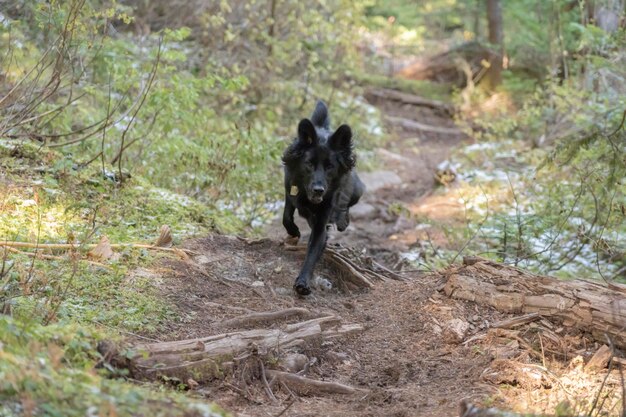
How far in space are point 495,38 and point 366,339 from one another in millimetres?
18715

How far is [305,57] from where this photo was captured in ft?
51.6

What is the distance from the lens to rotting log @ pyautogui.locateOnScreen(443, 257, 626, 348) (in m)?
4.59

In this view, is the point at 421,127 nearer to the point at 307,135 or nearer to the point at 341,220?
the point at 341,220

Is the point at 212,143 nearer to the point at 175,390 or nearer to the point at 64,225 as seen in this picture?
the point at 64,225

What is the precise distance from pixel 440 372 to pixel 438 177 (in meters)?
9.97

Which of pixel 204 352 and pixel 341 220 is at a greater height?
pixel 341 220

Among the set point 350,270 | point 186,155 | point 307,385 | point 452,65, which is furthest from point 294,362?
point 452,65

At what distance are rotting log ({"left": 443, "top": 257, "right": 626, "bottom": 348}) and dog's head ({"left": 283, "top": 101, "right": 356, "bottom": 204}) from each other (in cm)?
161

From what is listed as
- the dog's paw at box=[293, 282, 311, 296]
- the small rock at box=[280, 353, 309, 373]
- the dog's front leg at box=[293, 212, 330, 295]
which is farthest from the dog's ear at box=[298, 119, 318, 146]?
the small rock at box=[280, 353, 309, 373]

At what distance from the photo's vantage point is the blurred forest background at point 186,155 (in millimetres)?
4309

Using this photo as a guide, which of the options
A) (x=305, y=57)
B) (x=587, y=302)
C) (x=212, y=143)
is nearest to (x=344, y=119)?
(x=305, y=57)

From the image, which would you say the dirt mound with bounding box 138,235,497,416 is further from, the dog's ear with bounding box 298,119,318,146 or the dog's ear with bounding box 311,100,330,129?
the dog's ear with bounding box 311,100,330,129

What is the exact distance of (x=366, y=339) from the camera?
5.25 m

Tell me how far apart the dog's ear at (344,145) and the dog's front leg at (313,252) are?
59cm
